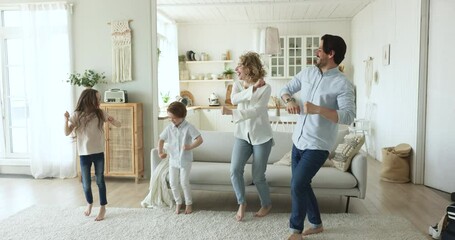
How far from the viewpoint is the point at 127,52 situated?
4953 mm

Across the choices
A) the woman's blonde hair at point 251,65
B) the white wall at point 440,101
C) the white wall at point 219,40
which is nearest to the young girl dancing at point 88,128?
the woman's blonde hair at point 251,65

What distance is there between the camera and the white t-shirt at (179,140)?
3418 mm

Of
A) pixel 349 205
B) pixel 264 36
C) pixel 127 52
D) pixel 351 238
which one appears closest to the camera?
pixel 351 238

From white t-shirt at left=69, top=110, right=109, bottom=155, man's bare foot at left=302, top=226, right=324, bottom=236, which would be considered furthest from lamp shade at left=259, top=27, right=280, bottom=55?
man's bare foot at left=302, top=226, right=324, bottom=236

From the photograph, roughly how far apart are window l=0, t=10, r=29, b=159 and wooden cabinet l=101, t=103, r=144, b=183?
142 centimetres

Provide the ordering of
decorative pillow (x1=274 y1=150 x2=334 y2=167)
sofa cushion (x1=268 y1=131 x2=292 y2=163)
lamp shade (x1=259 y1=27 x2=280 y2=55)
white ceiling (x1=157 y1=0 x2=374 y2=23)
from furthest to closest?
white ceiling (x1=157 y1=0 x2=374 y2=23) → lamp shade (x1=259 y1=27 x2=280 y2=55) → sofa cushion (x1=268 y1=131 x2=292 y2=163) → decorative pillow (x1=274 y1=150 x2=334 y2=167)

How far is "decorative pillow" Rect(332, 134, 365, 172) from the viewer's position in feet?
11.7

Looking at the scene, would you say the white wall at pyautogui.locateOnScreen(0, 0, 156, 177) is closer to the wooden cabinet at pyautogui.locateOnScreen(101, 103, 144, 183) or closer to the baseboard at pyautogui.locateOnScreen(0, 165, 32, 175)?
the wooden cabinet at pyautogui.locateOnScreen(101, 103, 144, 183)

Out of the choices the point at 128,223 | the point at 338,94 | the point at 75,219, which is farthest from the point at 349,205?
the point at 75,219

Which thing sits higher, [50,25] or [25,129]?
[50,25]

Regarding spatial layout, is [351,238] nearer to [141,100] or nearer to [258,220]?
[258,220]

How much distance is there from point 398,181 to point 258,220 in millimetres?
2337

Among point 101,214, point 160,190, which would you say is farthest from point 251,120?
point 101,214

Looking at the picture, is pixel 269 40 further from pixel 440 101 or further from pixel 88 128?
pixel 88 128
